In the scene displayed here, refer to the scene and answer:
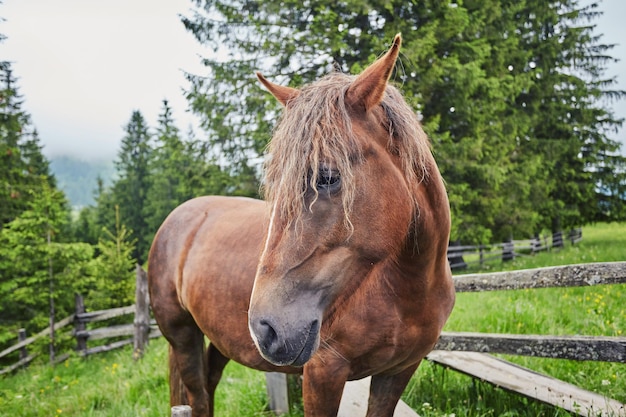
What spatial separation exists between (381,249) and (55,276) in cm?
1183

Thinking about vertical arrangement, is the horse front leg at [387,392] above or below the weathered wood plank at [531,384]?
above

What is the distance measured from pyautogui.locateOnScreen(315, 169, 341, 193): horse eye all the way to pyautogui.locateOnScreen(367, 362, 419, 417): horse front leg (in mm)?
1399

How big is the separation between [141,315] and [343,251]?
335 inches

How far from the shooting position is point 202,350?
3.51 meters

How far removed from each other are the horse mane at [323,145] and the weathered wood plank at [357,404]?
1865 mm

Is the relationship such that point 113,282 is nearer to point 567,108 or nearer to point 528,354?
point 528,354

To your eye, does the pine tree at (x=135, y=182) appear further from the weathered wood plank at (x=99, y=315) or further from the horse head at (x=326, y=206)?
the horse head at (x=326, y=206)

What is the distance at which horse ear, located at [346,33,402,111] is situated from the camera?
1.58 m

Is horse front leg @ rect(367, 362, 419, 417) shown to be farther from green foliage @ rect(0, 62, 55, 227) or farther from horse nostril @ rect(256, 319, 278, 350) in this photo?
green foliage @ rect(0, 62, 55, 227)

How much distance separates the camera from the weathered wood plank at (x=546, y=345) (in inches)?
106

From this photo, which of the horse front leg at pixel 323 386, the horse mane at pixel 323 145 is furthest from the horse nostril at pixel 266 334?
the horse front leg at pixel 323 386

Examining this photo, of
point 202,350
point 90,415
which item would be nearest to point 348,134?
point 202,350

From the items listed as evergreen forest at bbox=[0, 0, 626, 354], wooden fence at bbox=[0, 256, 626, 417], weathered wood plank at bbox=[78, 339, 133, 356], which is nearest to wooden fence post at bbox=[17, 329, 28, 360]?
evergreen forest at bbox=[0, 0, 626, 354]

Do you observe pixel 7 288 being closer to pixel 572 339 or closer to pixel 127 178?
pixel 572 339
